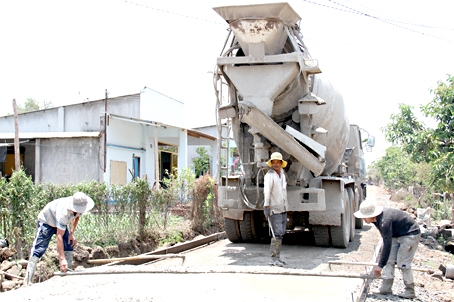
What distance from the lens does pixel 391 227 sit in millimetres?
5957

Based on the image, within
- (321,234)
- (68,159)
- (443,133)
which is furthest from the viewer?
(68,159)

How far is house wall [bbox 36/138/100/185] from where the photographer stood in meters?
18.4

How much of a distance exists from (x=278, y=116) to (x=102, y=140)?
10869 millimetres

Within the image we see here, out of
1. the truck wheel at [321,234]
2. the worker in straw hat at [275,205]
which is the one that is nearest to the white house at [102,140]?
the truck wheel at [321,234]

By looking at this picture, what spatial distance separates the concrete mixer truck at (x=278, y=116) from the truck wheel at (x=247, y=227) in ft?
0.07

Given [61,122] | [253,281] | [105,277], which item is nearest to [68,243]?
Result: [105,277]

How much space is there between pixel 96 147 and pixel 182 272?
1257cm

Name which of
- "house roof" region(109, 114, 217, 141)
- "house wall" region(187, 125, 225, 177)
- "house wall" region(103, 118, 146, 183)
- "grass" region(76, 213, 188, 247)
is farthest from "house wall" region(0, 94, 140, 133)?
"grass" region(76, 213, 188, 247)

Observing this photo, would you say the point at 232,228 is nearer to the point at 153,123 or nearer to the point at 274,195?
the point at 274,195

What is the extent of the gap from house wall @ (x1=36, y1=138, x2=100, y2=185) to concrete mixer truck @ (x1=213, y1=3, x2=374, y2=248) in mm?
9703

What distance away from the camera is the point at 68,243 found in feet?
23.3

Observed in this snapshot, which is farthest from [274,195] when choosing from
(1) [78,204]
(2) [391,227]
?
(1) [78,204]

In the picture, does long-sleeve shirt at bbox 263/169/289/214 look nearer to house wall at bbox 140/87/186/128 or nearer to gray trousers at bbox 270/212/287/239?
gray trousers at bbox 270/212/287/239

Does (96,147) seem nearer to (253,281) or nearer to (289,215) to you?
(289,215)
